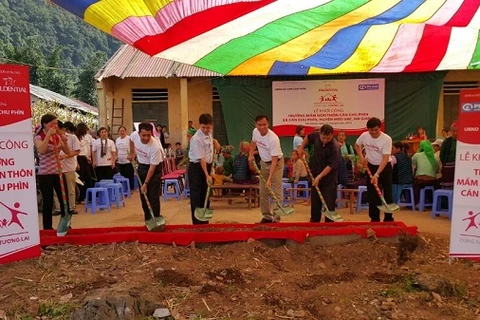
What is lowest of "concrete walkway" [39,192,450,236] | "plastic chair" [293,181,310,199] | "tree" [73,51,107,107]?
"concrete walkway" [39,192,450,236]

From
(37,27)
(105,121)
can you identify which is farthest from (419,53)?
(37,27)

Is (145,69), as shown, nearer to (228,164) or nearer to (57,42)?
(228,164)

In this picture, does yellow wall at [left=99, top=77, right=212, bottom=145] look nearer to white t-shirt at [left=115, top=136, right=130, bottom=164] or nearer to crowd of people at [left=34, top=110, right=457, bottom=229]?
white t-shirt at [left=115, top=136, right=130, bottom=164]

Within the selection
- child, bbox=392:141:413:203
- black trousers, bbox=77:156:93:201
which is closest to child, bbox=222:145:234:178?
black trousers, bbox=77:156:93:201

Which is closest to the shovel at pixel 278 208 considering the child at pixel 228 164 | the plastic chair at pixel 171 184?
the child at pixel 228 164

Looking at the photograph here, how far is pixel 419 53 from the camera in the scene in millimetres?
8352

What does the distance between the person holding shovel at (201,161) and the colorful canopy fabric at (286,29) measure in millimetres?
1036

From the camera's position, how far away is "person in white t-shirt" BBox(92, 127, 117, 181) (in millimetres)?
9812

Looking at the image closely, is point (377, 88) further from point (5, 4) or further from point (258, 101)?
point (5, 4)

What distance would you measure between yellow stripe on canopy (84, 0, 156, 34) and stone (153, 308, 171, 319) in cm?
309

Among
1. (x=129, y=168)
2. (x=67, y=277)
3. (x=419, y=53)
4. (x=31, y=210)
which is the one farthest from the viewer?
(x=129, y=168)

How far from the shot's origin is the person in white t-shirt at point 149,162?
6113 mm

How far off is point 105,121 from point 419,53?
8.70m

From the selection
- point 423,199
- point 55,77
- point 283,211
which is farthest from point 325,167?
point 55,77
